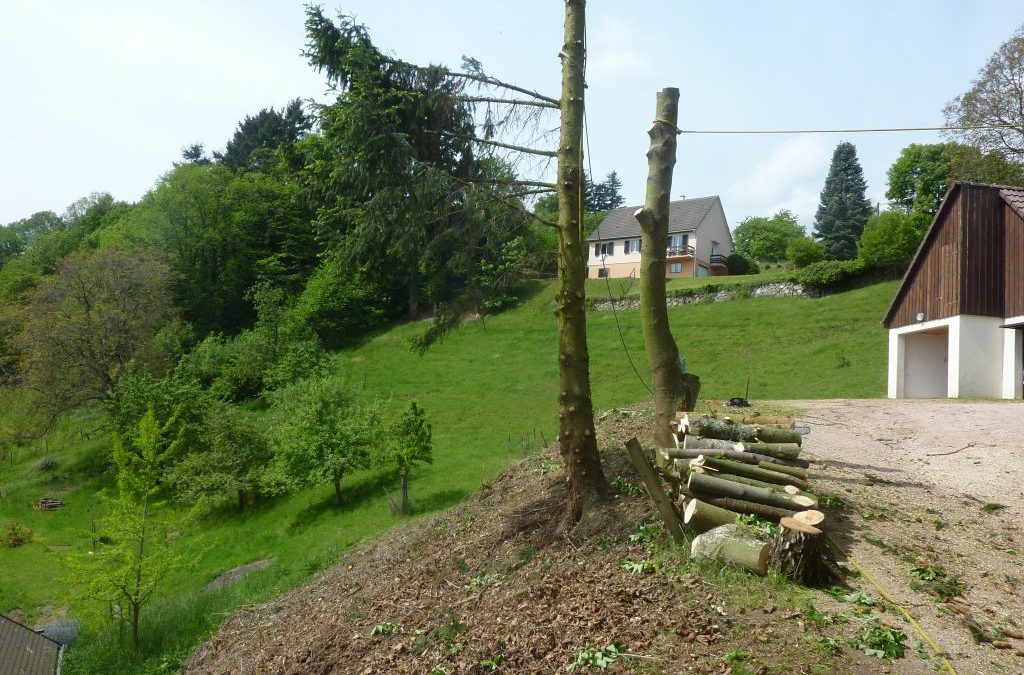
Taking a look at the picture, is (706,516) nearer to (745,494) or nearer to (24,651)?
(745,494)

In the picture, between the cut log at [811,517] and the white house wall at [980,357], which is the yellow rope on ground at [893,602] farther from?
the white house wall at [980,357]

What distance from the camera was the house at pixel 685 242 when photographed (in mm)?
60219

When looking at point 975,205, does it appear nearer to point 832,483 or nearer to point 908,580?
point 832,483

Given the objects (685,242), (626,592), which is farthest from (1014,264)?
(685,242)

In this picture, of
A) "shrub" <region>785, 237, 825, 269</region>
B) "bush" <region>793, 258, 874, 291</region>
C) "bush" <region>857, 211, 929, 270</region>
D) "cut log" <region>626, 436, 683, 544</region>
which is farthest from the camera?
"shrub" <region>785, 237, 825, 269</region>

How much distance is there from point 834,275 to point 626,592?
38809 millimetres

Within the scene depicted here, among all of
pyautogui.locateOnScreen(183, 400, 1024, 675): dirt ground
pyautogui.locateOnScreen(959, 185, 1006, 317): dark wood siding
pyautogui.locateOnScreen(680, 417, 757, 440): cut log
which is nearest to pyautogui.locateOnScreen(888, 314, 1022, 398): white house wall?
pyautogui.locateOnScreen(959, 185, 1006, 317): dark wood siding

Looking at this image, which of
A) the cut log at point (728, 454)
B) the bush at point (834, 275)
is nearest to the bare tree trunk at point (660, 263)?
the cut log at point (728, 454)

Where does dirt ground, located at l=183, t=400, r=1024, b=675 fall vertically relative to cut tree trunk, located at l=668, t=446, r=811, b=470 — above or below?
below

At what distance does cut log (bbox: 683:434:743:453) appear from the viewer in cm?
892

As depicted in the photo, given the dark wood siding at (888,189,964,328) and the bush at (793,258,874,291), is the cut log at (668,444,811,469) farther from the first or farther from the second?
the bush at (793,258,874,291)

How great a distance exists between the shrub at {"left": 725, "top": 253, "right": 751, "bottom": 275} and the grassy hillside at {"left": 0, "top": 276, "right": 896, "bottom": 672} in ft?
65.1

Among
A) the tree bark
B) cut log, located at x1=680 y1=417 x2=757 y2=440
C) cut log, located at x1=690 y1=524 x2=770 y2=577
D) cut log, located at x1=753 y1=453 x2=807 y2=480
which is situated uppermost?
the tree bark

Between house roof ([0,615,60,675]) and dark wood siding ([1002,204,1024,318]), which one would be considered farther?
dark wood siding ([1002,204,1024,318])
